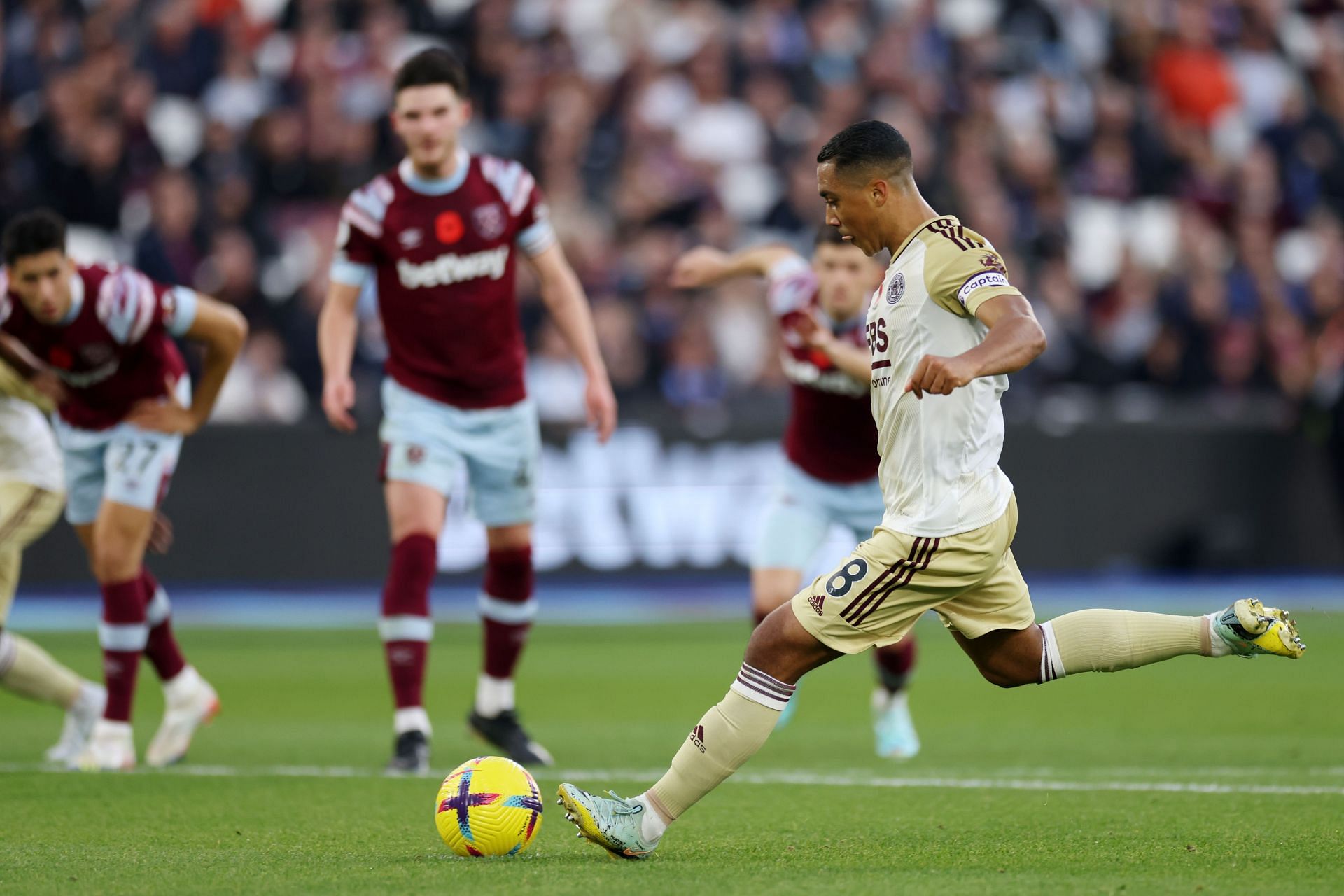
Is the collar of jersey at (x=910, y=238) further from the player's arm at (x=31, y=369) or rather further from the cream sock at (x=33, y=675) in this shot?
the cream sock at (x=33, y=675)

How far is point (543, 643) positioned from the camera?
13461mm

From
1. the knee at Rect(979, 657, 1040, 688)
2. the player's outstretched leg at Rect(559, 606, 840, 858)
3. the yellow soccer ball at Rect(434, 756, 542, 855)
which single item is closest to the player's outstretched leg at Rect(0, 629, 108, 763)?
the yellow soccer ball at Rect(434, 756, 542, 855)

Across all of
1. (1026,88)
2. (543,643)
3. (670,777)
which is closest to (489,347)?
(670,777)

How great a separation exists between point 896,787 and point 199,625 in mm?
8647

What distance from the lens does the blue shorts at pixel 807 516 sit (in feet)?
26.8

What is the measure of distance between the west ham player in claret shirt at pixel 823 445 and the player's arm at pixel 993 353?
3.13 m

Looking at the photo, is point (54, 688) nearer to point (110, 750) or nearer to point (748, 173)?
point (110, 750)

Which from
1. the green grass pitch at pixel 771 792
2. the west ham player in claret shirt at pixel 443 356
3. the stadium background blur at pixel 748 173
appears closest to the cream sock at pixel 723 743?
the green grass pitch at pixel 771 792

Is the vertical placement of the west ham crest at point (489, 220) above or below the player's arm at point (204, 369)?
above

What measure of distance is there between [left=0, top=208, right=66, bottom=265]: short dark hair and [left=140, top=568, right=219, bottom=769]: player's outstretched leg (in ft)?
4.84

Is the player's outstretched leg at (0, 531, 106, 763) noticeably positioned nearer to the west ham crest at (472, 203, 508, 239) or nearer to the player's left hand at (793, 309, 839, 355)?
the west ham crest at (472, 203, 508, 239)

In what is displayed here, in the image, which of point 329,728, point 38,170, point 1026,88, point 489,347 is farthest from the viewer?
point 1026,88

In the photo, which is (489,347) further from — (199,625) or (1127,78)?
(1127,78)

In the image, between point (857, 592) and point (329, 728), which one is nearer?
point (857, 592)
